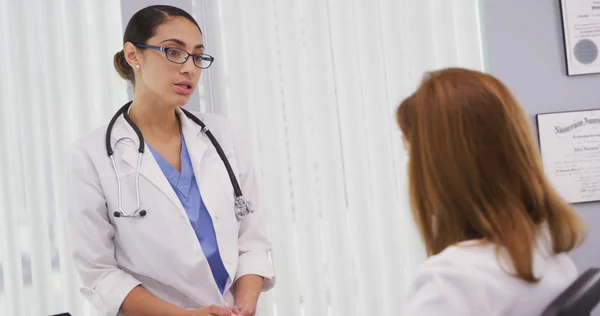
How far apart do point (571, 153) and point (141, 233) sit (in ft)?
5.64

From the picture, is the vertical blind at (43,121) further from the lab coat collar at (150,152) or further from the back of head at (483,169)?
the back of head at (483,169)

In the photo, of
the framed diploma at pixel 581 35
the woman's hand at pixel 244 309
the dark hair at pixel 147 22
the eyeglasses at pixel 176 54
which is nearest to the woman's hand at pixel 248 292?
the woman's hand at pixel 244 309

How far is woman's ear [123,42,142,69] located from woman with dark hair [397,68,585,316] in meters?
1.01

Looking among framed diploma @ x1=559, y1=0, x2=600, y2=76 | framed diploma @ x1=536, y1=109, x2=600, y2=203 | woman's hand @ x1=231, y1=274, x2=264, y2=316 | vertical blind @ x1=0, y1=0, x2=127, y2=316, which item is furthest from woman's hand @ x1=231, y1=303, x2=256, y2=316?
framed diploma @ x1=559, y1=0, x2=600, y2=76

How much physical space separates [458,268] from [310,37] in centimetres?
159

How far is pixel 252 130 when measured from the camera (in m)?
2.35

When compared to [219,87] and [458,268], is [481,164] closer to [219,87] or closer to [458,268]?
[458,268]

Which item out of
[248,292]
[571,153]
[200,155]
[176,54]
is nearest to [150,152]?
[200,155]

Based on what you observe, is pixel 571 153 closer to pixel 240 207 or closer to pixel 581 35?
pixel 581 35

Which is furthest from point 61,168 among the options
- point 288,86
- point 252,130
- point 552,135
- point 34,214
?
point 552,135

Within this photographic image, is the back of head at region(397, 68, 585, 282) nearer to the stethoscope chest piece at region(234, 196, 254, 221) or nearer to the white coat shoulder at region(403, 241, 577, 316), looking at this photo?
the white coat shoulder at region(403, 241, 577, 316)

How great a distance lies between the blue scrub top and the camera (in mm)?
1757

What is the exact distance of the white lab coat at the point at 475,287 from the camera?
0.95m

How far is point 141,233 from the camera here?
1.71 meters
